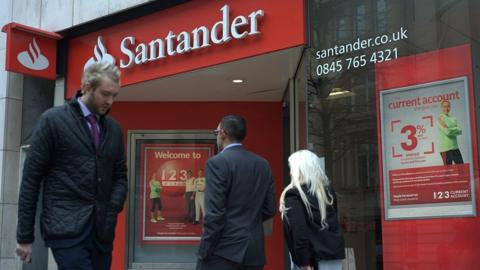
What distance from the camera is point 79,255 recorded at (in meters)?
3.18

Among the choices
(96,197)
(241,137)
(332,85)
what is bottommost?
(96,197)

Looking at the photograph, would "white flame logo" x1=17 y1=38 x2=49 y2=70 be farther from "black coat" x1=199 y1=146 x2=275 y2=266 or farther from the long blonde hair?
"black coat" x1=199 y1=146 x2=275 y2=266

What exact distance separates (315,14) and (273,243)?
14.6 feet

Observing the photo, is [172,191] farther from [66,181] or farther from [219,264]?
[66,181]

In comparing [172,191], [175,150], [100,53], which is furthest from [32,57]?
[172,191]

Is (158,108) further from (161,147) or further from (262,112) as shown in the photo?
(262,112)

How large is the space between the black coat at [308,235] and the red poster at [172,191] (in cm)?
576

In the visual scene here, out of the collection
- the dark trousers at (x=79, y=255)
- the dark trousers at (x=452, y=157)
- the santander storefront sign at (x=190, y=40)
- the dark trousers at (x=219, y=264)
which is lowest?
the dark trousers at (x=219, y=264)

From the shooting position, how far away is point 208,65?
315 inches

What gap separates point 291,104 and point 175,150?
2645 millimetres

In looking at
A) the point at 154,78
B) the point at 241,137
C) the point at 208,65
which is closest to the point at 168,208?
the point at 154,78

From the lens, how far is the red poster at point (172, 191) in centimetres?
1051

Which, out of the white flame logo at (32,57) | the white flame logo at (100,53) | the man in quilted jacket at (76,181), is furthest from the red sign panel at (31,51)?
the man in quilted jacket at (76,181)

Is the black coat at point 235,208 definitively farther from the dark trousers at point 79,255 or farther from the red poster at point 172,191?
the red poster at point 172,191
